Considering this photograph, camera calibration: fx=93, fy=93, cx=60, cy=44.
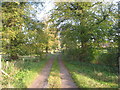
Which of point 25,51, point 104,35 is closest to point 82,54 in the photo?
point 104,35

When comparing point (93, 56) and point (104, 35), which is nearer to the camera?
point (104, 35)

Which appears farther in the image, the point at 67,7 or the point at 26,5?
the point at 67,7

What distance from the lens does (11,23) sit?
7.34m

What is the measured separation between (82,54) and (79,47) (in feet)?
2.65

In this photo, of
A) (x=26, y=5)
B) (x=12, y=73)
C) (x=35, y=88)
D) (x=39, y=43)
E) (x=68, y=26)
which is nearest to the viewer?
(x=35, y=88)

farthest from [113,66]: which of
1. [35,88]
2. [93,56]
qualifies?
[35,88]

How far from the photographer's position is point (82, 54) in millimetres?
9867

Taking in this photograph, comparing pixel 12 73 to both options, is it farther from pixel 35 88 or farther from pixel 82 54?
pixel 82 54

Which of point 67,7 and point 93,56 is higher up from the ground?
point 67,7

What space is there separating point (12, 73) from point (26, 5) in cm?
592

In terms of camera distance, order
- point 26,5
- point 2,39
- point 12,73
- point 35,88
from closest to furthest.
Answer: point 35,88 → point 12,73 → point 2,39 → point 26,5

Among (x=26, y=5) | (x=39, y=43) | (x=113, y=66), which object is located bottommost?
(x=113, y=66)

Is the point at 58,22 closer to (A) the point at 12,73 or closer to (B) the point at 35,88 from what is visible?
(A) the point at 12,73

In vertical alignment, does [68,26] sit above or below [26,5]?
below
